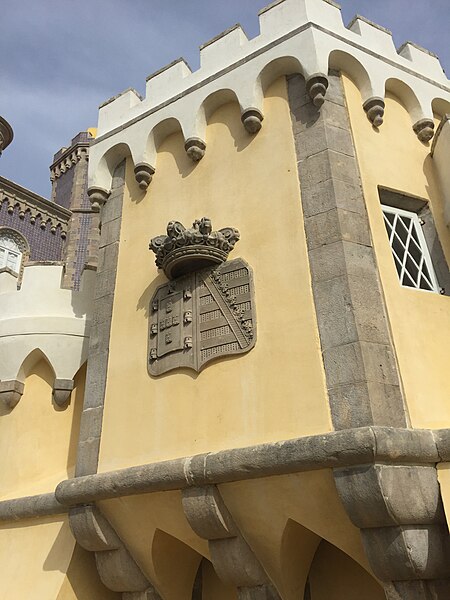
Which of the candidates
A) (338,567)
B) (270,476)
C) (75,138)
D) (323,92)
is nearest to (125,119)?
(323,92)

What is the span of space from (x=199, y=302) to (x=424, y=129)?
3270 mm

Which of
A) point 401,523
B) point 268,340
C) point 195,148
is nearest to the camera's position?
point 401,523

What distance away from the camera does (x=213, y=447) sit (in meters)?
5.26

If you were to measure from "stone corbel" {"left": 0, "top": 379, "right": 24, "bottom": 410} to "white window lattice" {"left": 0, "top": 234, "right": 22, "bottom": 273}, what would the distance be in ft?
38.3

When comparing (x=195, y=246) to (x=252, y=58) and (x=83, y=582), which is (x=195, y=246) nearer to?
(x=252, y=58)

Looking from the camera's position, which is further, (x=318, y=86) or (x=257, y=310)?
(x=318, y=86)

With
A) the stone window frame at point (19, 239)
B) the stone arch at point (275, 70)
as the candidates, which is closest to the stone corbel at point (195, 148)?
the stone arch at point (275, 70)

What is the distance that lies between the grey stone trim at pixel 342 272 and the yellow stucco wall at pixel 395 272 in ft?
0.44

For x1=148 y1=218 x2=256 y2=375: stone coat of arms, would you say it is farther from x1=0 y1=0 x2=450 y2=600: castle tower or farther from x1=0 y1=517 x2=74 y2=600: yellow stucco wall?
x1=0 y1=517 x2=74 y2=600: yellow stucco wall

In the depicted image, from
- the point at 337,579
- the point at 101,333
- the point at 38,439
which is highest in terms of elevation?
the point at 101,333

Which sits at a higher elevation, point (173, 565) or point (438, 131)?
point (438, 131)

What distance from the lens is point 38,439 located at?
7613mm

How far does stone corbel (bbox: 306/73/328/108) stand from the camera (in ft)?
19.5

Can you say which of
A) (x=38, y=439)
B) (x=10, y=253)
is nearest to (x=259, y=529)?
(x=38, y=439)
